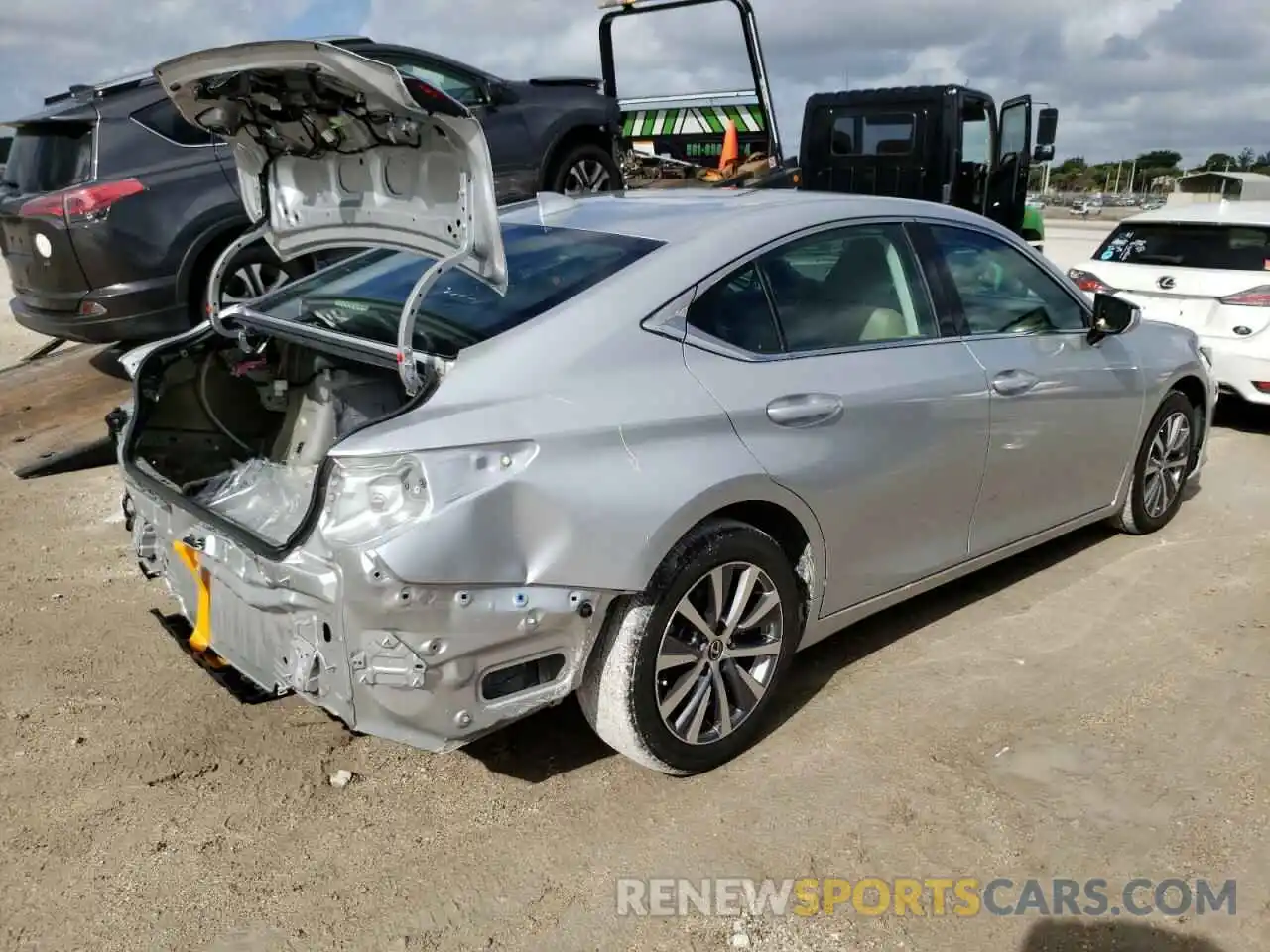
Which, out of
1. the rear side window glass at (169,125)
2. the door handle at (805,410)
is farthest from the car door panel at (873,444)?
the rear side window glass at (169,125)

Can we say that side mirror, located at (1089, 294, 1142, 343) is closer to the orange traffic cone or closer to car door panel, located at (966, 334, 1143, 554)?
car door panel, located at (966, 334, 1143, 554)

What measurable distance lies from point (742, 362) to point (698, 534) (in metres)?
0.54

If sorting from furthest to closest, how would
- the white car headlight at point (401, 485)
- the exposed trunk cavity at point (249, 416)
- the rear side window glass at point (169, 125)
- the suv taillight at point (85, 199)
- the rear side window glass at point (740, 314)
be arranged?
the rear side window glass at point (169, 125)
the suv taillight at point (85, 199)
the exposed trunk cavity at point (249, 416)
the rear side window glass at point (740, 314)
the white car headlight at point (401, 485)

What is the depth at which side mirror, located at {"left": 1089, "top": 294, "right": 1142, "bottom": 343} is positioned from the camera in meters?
4.31

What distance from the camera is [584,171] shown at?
8.69 m

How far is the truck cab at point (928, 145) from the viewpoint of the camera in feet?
34.8

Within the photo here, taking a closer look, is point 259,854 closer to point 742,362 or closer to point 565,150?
point 742,362

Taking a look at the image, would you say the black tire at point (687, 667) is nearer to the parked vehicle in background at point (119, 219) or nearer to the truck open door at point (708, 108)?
the parked vehicle in background at point (119, 219)

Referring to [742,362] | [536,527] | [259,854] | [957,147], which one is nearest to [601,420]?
[536,527]

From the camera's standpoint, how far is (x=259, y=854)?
2.86 meters

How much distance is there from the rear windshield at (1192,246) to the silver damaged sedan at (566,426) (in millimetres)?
3295

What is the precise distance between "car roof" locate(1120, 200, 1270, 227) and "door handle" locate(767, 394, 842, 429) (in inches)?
201

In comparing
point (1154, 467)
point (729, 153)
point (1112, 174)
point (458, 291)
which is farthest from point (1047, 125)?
point (1112, 174)
